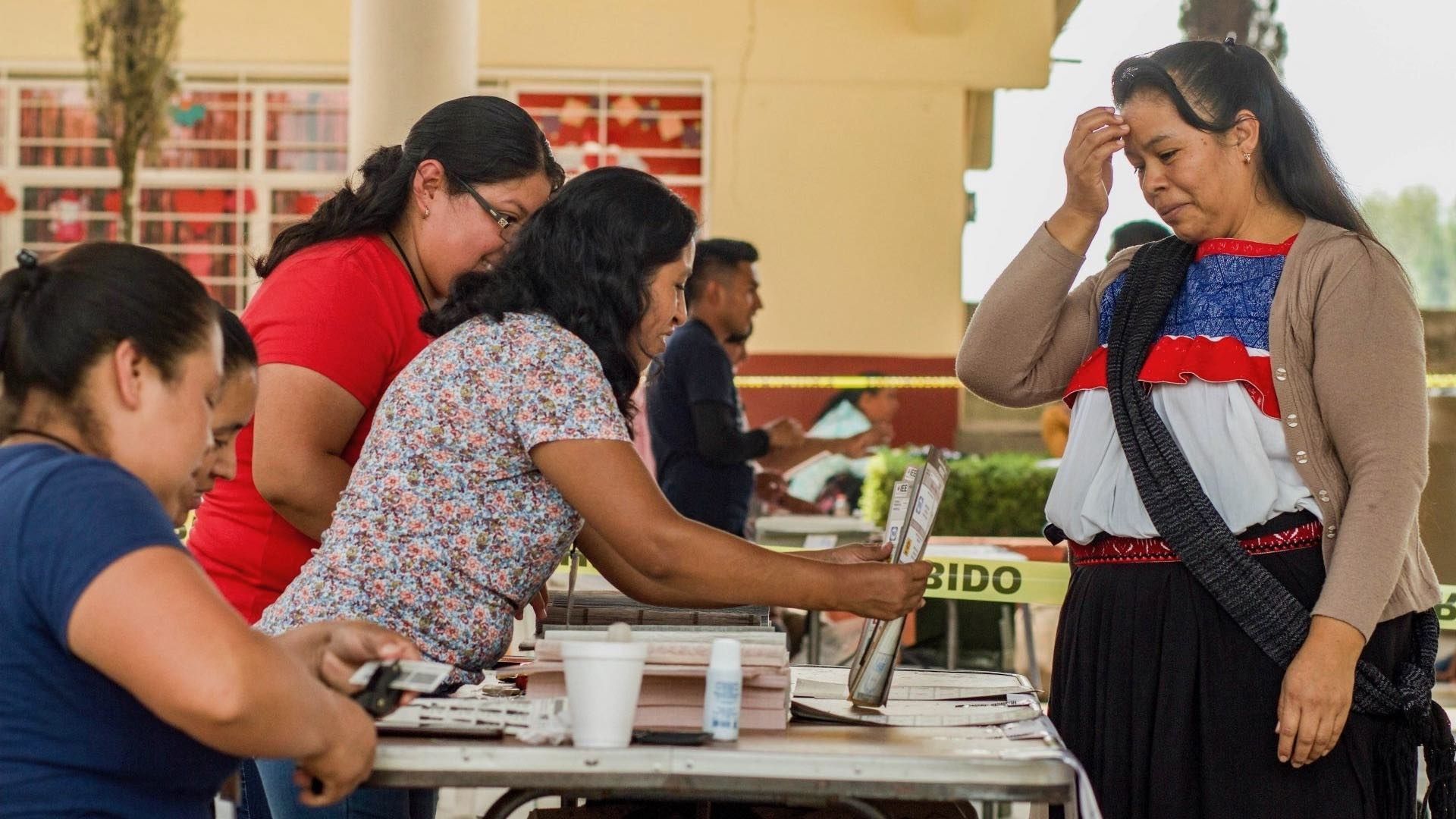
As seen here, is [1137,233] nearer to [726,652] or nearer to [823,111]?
[726,652]

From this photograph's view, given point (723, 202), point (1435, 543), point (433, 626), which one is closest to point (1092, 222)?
point (433, 626)

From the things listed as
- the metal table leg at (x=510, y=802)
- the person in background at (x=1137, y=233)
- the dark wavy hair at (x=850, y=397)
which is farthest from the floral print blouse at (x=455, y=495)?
the dark wavy hair at (x=850, y=397)

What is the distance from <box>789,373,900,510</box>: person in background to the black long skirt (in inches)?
176

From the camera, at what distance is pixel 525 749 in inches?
63.5

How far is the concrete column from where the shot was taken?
623 centimetres

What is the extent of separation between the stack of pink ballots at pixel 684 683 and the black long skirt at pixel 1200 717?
620mm

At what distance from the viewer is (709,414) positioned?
5203 millimetres

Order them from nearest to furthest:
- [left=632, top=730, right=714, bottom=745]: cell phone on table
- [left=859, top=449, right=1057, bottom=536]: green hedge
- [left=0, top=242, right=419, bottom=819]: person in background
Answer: [left=0, top=242, right=419, bottom=819]: person in background → [left=632, top=730, right=714, bottom=745]: cell phone on table → [left=859, top=449, right=1057, bottom=536]: green hedge

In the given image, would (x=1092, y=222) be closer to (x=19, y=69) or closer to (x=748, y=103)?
(x=748, y=103)

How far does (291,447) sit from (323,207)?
55 cm

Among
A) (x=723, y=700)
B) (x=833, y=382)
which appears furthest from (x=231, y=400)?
(x=833, y=382)

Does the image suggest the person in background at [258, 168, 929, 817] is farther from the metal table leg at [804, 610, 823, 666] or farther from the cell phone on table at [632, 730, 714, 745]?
the metal table leg at [804, 610, 823, 666]

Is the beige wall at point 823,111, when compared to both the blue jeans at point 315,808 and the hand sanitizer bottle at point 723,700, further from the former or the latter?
the hand sanitizer bottle at point 723,700

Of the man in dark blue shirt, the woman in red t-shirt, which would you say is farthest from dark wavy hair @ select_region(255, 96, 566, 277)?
the man in dark blue shirt
